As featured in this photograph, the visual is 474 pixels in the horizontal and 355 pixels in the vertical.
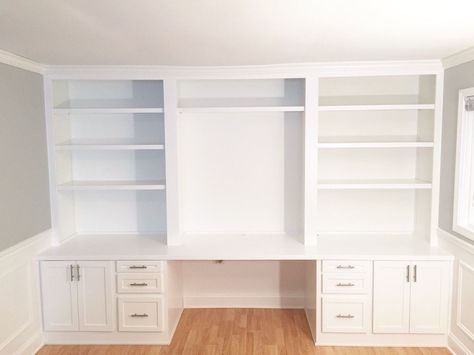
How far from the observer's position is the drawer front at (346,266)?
10.8 feet

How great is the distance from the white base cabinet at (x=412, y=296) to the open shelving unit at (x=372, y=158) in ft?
1.81

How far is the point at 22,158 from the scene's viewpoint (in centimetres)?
314

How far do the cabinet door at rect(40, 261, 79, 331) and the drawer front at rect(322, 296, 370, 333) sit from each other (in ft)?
6.72

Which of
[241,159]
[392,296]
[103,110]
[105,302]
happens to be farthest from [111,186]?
[392,296]

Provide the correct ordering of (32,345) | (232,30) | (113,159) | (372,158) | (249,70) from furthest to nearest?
1. (113,159)
2. (372,158)
3. (249,70)
4. (32,345)
5. (232,30)

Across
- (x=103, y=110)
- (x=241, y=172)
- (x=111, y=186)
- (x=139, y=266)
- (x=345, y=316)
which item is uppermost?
(x=103, y=110)

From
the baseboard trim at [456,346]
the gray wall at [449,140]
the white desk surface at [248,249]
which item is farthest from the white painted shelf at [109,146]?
the baseboard trim at [456,346]

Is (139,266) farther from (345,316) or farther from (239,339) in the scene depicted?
(345,316)

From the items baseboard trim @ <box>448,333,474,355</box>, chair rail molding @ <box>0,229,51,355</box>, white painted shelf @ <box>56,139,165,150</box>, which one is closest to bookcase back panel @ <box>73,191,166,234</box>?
white painted shelf @ <box>56,139,165,150</box>

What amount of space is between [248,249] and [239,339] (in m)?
0.76

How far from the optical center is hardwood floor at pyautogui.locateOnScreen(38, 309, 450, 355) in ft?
10.7

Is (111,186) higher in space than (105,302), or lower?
higher

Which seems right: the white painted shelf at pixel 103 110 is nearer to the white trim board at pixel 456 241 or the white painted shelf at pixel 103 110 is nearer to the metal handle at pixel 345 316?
the metal handle at pixel 345 316

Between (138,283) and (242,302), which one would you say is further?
(242,302)
